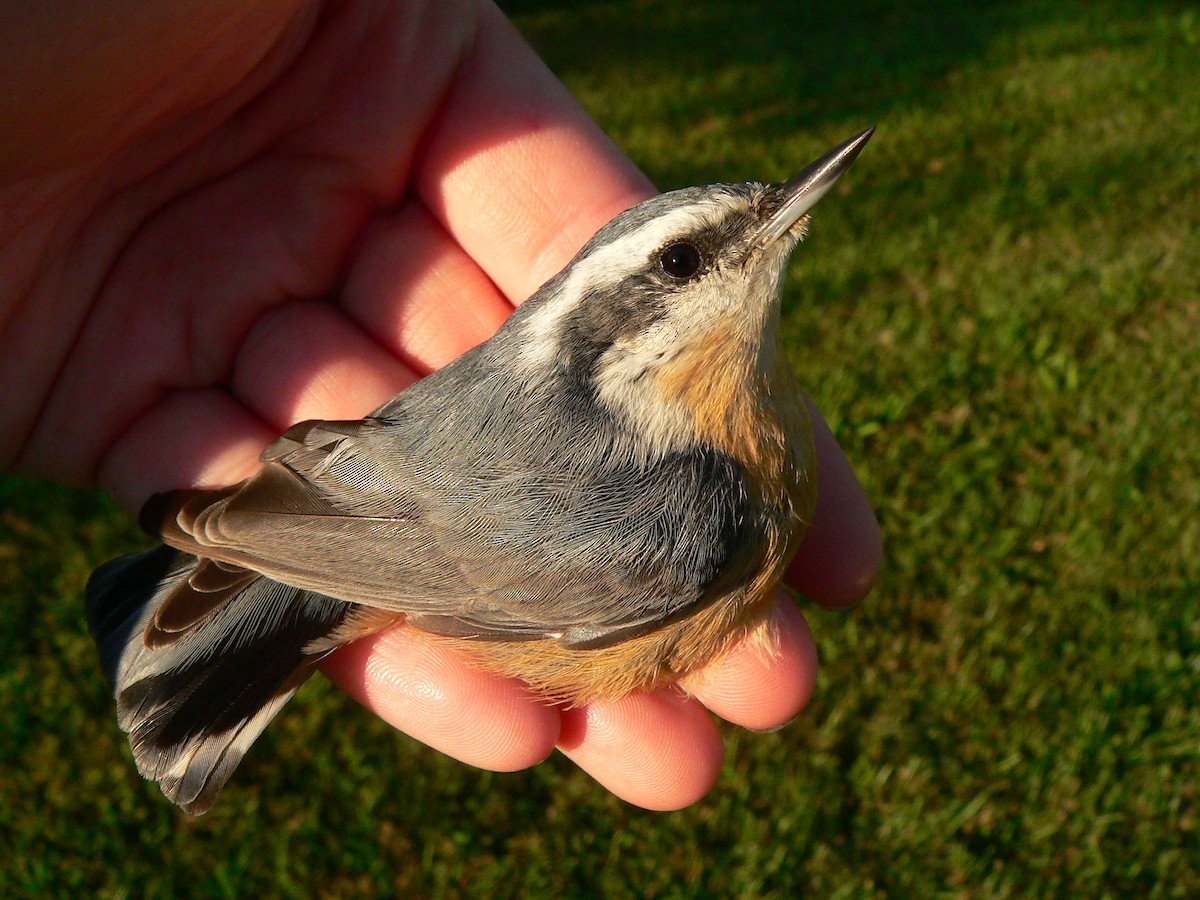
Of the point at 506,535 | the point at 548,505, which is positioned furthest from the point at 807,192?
the point at 506,535

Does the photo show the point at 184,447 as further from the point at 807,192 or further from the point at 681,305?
the point at 807,192

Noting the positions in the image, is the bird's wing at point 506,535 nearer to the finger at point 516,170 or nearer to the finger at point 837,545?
the finger at point 837,545

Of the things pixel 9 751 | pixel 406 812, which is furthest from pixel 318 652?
pixel 9 751

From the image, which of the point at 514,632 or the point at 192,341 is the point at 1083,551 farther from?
the point at 192,341

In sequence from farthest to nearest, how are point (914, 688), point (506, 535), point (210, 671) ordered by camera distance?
point (914, 688) < point (210, 671) < point (506, 535)

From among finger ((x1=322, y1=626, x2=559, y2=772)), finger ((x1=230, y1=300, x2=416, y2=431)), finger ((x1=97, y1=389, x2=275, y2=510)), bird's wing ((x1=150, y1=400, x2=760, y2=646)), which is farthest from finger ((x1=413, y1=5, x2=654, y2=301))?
finger ((x1=322, y1=626, x2=559, y2=772))

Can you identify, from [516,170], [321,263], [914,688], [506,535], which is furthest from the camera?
[914,688]
